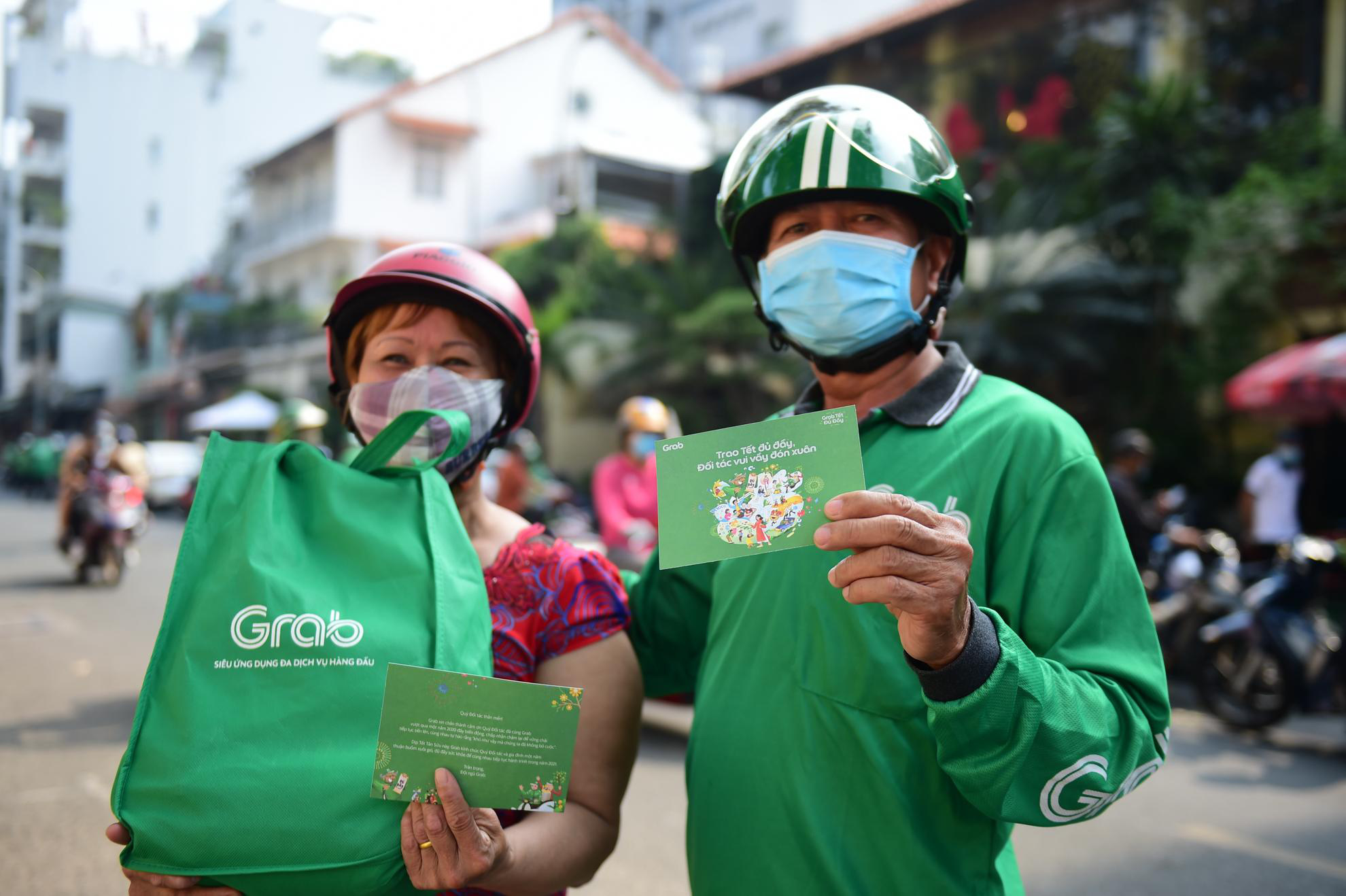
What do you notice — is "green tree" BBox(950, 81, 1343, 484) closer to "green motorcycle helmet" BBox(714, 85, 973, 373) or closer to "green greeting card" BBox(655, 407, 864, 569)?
"green motorcycle helmet" BBox(714, 85, 973, 373)

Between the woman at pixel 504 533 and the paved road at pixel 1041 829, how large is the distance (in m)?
2.65

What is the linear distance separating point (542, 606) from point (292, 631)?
43 centimetres

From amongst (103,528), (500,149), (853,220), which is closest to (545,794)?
(853,220)

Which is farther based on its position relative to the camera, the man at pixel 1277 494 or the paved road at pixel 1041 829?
the man at pixel 1277 494

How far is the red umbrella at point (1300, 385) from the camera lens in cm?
902

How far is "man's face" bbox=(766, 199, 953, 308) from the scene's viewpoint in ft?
5.73

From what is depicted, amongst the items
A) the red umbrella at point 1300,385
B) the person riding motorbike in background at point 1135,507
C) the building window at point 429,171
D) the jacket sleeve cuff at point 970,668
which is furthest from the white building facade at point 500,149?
the jacket sleeve cuff at point 970,668

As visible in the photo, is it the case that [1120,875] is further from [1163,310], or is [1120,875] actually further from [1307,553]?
[1163,310]

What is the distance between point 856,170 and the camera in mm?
1684

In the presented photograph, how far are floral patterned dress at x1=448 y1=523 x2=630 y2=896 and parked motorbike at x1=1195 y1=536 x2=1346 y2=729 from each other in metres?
6.24

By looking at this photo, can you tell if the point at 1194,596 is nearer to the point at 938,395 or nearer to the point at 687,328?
the point at 938,395

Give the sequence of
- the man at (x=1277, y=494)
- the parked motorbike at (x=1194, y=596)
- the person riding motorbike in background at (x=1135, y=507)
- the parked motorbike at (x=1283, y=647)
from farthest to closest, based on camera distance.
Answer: the man at (x=1277, y=494) < the parked motorbike at (x=1194, y=596) < the person riding motorbike in background at (x=1135, y=507) < the parked motorbike at (x=1283, y=647)

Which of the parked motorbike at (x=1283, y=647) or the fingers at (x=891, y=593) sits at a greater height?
the fingers at (x=891, y=593)

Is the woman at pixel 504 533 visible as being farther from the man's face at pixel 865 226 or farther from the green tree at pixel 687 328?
the green tree at pixel 687 328
